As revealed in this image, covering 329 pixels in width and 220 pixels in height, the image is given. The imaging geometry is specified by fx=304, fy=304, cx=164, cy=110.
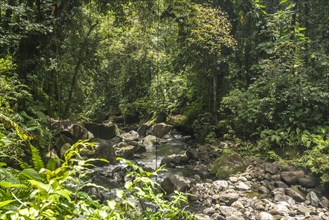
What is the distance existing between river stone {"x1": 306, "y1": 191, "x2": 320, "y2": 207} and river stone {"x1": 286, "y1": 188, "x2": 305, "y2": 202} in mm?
147

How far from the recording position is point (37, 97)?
28.2 ft

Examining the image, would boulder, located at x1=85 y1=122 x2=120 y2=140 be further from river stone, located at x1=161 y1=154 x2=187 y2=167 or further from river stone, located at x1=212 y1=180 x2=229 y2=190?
river stone, located at x1=212 y1=180 x2=229 y2=190

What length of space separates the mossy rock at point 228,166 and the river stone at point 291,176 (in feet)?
4.32

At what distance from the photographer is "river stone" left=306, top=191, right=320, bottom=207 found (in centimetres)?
710

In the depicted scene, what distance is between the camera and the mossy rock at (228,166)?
9.35 meters

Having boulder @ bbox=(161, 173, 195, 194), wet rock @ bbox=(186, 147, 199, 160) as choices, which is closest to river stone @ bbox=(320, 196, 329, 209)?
boulder @ bbox=(161, 173, 195, 194)

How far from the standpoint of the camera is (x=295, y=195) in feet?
24.5

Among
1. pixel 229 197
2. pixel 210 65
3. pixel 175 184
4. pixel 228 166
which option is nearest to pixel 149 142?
pixel 210 65

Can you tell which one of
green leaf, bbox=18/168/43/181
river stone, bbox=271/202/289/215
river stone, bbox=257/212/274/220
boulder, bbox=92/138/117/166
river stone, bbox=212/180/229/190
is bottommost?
river stone, bbox=257/212/274/220

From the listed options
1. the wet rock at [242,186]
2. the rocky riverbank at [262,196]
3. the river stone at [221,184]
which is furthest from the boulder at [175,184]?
the wet rock at [242,186]

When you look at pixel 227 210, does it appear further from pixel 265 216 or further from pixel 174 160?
pixel 174 160

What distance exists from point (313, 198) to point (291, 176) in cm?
122

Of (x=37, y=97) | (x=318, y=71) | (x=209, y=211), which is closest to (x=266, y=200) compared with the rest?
(x=209, y=211)

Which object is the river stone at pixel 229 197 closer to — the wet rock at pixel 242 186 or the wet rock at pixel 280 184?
the wet rock at pixel 242 186
